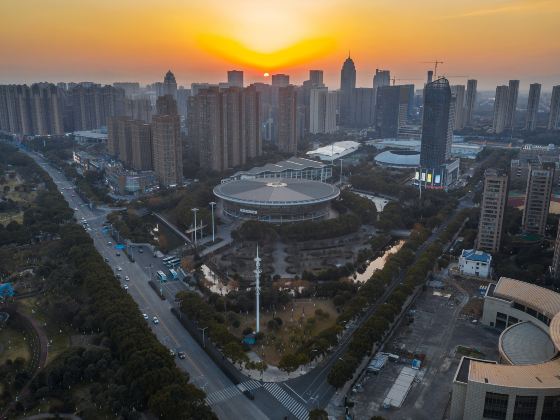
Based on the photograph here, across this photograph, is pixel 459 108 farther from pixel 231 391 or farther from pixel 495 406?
pixel 231 391

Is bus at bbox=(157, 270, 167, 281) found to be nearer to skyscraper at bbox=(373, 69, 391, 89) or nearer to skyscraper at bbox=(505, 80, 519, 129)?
skyscraper at bbox=(505, 80, 519, 129)

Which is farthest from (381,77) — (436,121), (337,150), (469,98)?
(436,121)

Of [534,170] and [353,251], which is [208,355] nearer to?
[353,251]

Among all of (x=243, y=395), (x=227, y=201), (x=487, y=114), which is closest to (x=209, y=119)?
(x=227, y=201)

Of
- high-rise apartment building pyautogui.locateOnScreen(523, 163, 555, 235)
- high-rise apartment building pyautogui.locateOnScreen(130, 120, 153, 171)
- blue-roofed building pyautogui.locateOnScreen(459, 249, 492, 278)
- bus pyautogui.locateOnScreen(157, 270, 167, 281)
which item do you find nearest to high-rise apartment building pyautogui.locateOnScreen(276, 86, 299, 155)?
high-rise apartment building pyautogui.locateOnScreen(130, 120, 153, 171)

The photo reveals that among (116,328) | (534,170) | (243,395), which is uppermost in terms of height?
(534,170)

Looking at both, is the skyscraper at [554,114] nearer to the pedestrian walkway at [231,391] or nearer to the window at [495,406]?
the window at [495,406]
